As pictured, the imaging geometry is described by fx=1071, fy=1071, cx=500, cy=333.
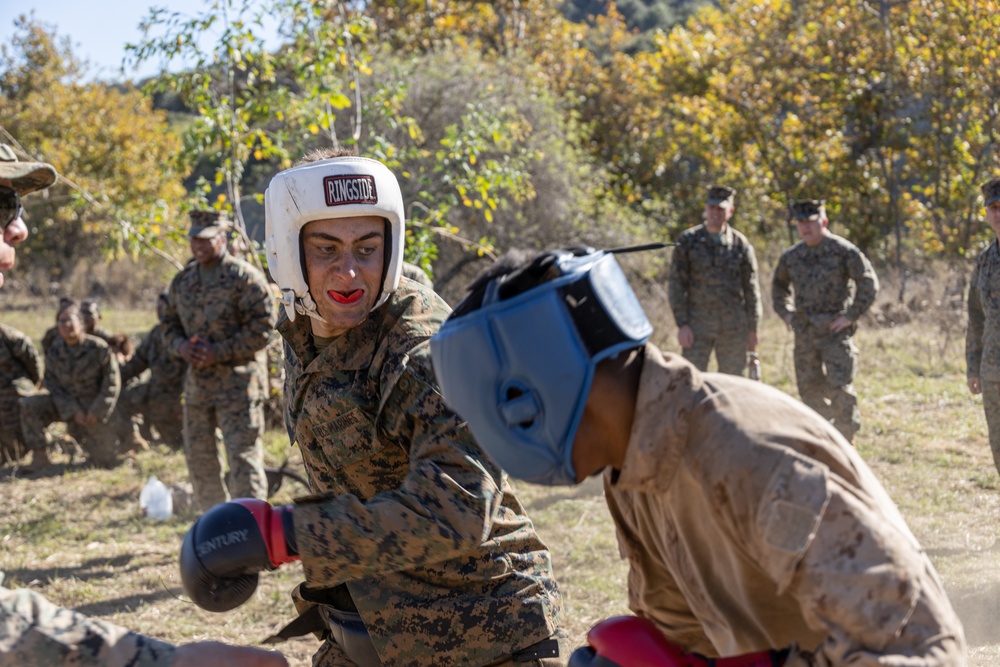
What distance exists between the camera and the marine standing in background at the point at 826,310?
31.6 ft

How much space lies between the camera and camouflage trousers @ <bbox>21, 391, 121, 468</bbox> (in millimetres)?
11562

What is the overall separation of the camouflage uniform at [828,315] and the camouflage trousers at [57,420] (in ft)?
23.5

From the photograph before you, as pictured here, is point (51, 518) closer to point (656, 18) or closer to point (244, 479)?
point (244, 479)

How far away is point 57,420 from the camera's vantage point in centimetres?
1187

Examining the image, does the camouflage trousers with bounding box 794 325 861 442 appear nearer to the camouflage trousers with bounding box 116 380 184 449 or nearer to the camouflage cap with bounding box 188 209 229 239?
the camouflage cap with bounding box 188 209 229 239

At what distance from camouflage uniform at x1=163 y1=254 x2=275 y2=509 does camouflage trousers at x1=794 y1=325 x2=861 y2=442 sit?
16.1 ft

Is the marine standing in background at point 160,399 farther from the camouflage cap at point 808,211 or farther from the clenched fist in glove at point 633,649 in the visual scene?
the clenched fist in glove at point 633,649

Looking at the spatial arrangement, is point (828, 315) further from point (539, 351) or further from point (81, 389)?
point (539, 351)

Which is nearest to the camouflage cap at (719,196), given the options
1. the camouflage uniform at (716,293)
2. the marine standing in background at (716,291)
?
the marine standing in background at (716,291)

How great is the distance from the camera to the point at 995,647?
16.8 feet

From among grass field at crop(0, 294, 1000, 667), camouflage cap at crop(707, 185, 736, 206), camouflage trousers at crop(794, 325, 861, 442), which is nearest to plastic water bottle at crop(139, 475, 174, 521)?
grass field at crop(0, 294, 1000, 667)

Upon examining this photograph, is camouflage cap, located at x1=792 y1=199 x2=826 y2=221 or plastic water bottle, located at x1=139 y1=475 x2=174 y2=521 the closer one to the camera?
plastic water bottle, located at x1=139 y1=475 x2=174 y2=521

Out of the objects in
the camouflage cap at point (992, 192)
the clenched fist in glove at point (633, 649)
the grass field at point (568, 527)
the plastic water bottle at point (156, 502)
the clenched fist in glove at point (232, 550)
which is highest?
the camouflage cap at point (992, 192)

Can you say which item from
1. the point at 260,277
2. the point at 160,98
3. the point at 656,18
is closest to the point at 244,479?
the point at 260,277
